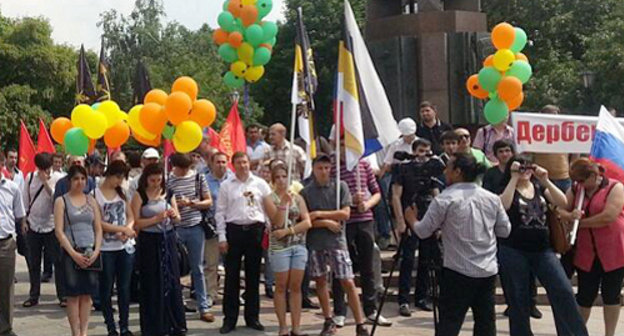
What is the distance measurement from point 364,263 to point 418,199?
3.58 feet

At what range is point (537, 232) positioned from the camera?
775cm

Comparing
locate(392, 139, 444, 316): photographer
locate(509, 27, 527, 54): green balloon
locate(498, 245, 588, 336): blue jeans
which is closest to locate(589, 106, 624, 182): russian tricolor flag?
locate(498, 245, 588, 336): blue jeans

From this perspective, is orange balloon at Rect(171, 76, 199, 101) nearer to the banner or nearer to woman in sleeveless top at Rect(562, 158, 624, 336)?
the banner

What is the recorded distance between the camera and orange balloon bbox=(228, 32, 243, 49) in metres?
Result: 15.8

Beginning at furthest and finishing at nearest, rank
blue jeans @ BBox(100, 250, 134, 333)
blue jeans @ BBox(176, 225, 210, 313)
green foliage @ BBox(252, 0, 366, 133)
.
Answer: green foliage @ BBox(252, 0, 366, 133), blue jeans @ BBox(176, 225, 210, 313), blue jeans @ BBox(100, 250, 134, 333)

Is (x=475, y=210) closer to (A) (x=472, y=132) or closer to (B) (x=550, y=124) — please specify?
(B) (x=550, y=124)

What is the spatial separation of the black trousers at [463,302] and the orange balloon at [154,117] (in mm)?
3736

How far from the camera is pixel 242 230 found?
31.0 feet

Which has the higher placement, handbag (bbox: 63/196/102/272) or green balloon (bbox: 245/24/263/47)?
green balloon (bbox: 245/24/263/47)

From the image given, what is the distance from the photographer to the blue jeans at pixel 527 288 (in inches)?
302

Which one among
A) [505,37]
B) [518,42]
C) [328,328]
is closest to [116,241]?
[328,328]

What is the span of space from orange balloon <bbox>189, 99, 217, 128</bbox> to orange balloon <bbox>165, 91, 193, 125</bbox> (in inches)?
7.6

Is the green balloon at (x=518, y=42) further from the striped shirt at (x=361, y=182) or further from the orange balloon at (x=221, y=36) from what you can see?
the orange balloon at (x=221, y=36)

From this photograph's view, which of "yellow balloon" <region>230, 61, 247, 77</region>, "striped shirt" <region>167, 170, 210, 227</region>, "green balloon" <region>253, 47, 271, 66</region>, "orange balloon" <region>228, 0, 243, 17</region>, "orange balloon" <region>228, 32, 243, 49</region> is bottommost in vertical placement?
"striped shirt" <region>167, 170, 210, 227</region>
